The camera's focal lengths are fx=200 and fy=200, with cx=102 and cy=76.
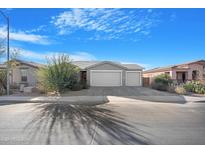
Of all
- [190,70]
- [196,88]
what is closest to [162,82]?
[196,88]

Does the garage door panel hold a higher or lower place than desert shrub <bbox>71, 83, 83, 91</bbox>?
higher

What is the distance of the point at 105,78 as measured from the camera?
26172 mm

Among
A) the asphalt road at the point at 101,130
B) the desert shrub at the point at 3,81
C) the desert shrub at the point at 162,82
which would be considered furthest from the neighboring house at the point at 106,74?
the asphalt road at the point at 101,130

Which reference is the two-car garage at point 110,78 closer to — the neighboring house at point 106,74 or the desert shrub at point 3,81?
the neighboring house at point 106,74

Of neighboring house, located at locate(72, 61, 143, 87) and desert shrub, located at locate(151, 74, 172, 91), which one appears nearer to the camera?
desert shrub, located at locate(151, 74, 172, 91)

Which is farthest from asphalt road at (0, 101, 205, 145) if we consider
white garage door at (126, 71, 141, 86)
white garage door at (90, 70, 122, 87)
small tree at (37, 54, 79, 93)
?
white garage door at (126, 71, 141, 86)

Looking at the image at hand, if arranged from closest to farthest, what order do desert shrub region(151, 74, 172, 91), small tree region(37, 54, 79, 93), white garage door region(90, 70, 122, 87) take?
small tree region(37, 54, 79, 93), desert shrub region(151, 74, 172, 91), white garage door region(90, 70, 122, 87)

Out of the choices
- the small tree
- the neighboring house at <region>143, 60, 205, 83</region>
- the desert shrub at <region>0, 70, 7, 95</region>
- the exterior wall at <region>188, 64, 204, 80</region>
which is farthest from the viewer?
the exterior wall at <region>188, 64, 204, 80</region>

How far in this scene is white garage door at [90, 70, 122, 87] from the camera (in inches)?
1024

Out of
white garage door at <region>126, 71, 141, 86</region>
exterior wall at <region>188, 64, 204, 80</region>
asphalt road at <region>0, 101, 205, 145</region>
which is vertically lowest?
asphalt road at <region>0, 101, 205, 145</region>

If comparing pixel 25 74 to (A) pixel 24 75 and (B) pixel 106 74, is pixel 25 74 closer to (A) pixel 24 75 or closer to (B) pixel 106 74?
(A) pixel 24 75

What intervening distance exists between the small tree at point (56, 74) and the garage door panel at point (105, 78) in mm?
7228

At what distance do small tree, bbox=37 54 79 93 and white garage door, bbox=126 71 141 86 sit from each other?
10306 millimetres

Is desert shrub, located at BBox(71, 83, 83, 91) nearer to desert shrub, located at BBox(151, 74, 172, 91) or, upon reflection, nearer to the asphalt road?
desert shrub, located at BBox(151, 74, 172, 91)
